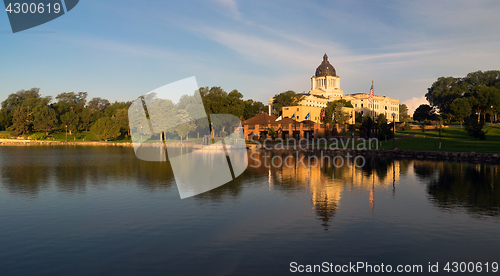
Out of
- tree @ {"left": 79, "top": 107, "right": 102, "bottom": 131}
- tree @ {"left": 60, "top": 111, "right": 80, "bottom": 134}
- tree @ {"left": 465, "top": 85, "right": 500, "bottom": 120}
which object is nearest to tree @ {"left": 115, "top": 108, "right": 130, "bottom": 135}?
tree @ {"left": 79, "top": 107, "right": 102, "bottom": 131}

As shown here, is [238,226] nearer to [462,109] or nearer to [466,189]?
[466,189]

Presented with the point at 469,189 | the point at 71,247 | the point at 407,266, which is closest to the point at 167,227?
the point at 71,247

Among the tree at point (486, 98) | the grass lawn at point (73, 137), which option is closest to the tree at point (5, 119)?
the grass lawn at point (73, 137)

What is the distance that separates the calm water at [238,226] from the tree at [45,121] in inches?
4456

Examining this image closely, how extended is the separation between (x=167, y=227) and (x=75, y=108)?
147154 millimetres

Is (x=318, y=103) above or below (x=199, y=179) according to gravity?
above

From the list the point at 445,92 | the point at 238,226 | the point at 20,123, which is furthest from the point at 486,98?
the point at 20,123

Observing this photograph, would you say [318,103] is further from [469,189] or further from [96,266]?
[96,266]

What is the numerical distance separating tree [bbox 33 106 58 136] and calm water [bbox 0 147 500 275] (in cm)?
11318

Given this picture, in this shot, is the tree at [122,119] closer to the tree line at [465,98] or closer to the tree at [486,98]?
the tree line at [465,98]

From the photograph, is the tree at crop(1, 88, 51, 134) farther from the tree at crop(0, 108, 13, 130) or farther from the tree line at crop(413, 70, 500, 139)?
the tree line at crop(413, 70, 500, 139)

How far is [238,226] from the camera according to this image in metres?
15.3

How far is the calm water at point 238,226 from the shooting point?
1152cm

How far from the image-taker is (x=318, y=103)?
578ft
